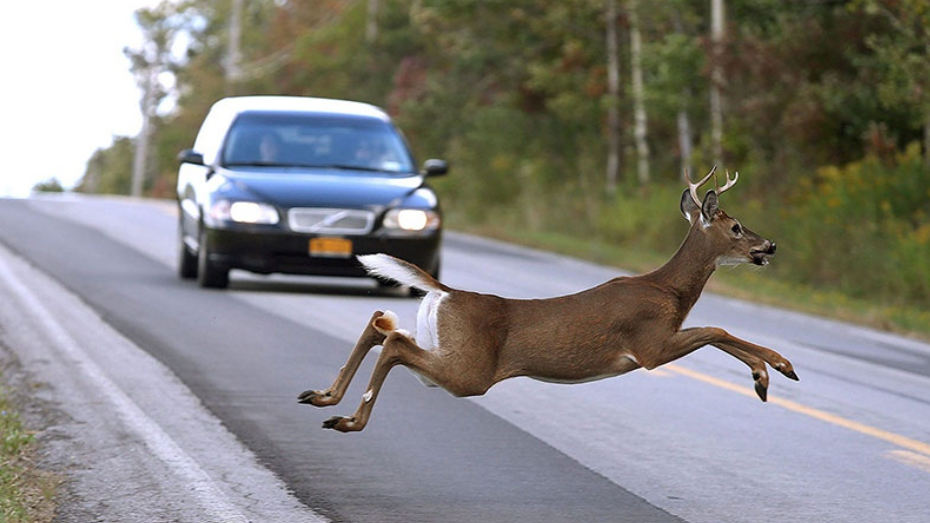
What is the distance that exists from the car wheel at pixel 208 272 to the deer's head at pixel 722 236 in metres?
9.27

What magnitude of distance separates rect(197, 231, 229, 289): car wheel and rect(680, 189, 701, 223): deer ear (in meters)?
9.25

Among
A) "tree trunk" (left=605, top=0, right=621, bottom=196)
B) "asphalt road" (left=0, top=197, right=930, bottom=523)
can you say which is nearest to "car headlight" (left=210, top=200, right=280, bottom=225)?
"asphalt road" (left=0, top=197, right=930, bottom=523)

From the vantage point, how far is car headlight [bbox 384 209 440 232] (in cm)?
1603

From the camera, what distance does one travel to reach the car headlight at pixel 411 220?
16.0 meters

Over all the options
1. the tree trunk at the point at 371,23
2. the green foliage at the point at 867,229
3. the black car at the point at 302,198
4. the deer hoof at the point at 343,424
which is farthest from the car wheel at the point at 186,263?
the tree trunk at the point at 371,23

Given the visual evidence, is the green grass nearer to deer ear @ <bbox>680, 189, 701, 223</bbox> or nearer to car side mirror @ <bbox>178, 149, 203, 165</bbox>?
car side mirror @ <bbox>178, 149, 203, 165</bbox>

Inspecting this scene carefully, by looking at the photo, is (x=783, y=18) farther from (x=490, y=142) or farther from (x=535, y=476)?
(x=535, y=476)

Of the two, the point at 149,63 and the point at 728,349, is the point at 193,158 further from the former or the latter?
the point at 149,63

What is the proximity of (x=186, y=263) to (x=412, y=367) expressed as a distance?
36.2 ft

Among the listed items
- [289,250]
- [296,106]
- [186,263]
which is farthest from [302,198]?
[186,263]

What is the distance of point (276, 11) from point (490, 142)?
4555cm

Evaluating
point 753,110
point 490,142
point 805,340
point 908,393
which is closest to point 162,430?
point 908,393

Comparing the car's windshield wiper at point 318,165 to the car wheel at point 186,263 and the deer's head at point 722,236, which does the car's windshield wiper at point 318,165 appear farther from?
the deer's head at point 722,236

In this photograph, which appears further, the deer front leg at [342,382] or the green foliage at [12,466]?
the deer front leg at [342,382]
